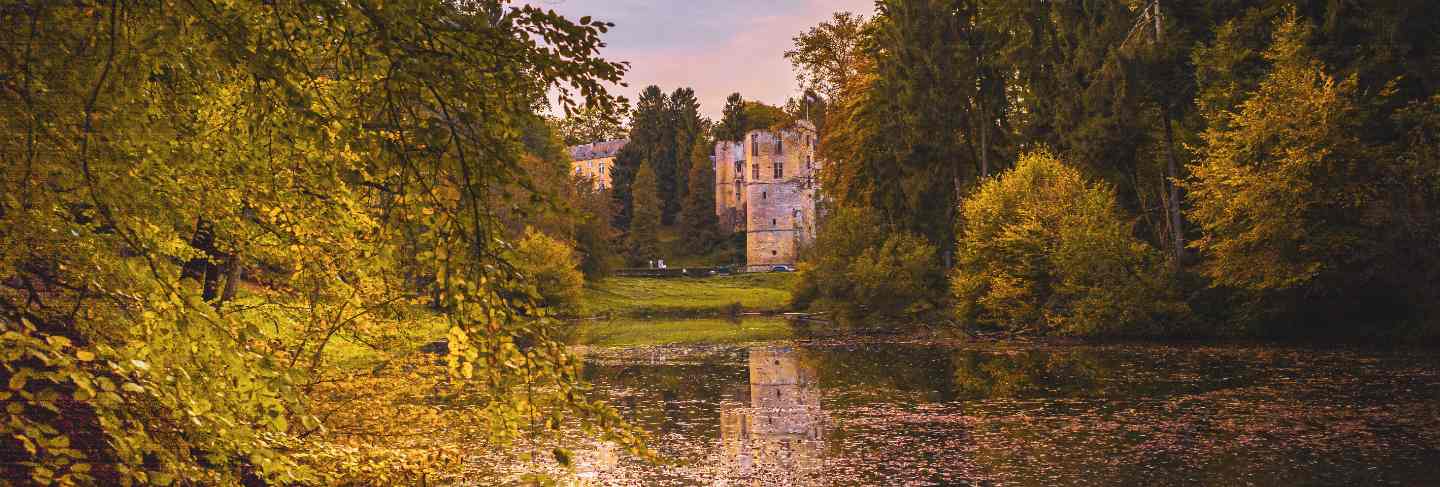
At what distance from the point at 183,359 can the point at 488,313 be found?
1.44 metres

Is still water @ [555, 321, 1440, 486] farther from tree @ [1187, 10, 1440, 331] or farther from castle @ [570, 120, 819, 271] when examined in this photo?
castle @ [570, 120, 819, 271]

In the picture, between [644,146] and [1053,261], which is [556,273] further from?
[644,146]

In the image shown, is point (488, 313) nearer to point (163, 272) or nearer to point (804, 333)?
point (163, 272)

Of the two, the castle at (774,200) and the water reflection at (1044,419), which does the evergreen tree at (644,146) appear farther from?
the water reflection at (1044,419)

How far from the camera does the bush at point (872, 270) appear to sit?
41.9 metres

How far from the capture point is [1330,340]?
28.1 metres

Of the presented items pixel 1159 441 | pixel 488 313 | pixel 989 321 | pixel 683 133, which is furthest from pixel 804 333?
pixel 683 133

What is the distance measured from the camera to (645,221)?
95312mm

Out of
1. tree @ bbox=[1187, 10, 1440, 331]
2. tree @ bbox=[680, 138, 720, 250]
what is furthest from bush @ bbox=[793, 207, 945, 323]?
tree @ bbox=[680, 138, 720, 250]

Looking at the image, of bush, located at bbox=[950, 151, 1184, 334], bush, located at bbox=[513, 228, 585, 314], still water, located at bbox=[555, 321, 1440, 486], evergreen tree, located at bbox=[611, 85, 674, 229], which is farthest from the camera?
evergreen tree, located at bbox=[611, 85, 674, 229]

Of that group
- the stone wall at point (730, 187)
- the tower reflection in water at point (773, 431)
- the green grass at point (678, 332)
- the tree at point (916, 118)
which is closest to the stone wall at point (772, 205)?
the stone wall at point (730, 187)

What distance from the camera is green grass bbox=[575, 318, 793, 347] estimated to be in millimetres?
38594

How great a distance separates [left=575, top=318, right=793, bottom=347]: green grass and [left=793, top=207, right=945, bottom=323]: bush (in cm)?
269

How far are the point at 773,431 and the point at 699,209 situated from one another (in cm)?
8496
